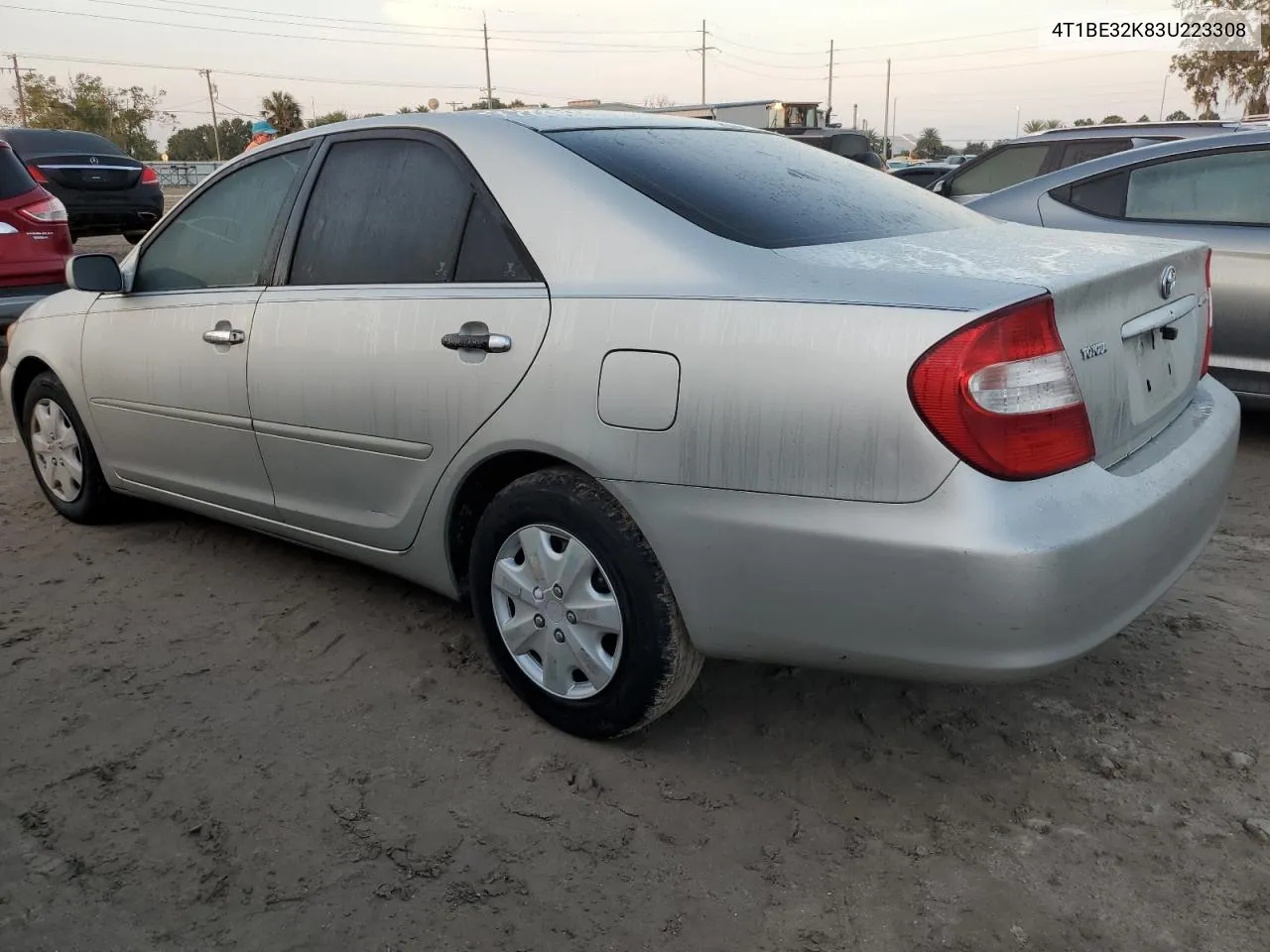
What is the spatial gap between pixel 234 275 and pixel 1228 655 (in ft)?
10.6

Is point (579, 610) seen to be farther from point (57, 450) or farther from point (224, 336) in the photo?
point (57, 450)

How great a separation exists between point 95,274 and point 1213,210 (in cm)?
491

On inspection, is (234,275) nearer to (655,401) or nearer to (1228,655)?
(655,401)

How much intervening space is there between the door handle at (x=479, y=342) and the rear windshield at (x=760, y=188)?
→ 19.1 inches

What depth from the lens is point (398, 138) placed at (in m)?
3.05

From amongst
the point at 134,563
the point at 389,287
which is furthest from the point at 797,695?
the point at 134,563

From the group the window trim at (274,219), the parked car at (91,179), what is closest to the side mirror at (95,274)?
the window trim at (274,219)

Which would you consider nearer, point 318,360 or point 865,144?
point 318,360

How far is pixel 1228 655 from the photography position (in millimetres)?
3041

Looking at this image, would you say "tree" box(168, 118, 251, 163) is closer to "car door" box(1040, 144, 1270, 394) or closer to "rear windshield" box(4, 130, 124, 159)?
"rear windshield" box(4, 130, 124, 159)

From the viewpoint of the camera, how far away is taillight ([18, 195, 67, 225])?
6910 millimetres

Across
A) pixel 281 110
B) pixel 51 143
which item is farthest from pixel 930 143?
pixel 51 143

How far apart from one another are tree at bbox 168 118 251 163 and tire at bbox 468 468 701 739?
8333 cm

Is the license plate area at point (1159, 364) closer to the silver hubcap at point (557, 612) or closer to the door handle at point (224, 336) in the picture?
the silver hubcap at point (557, 612)
